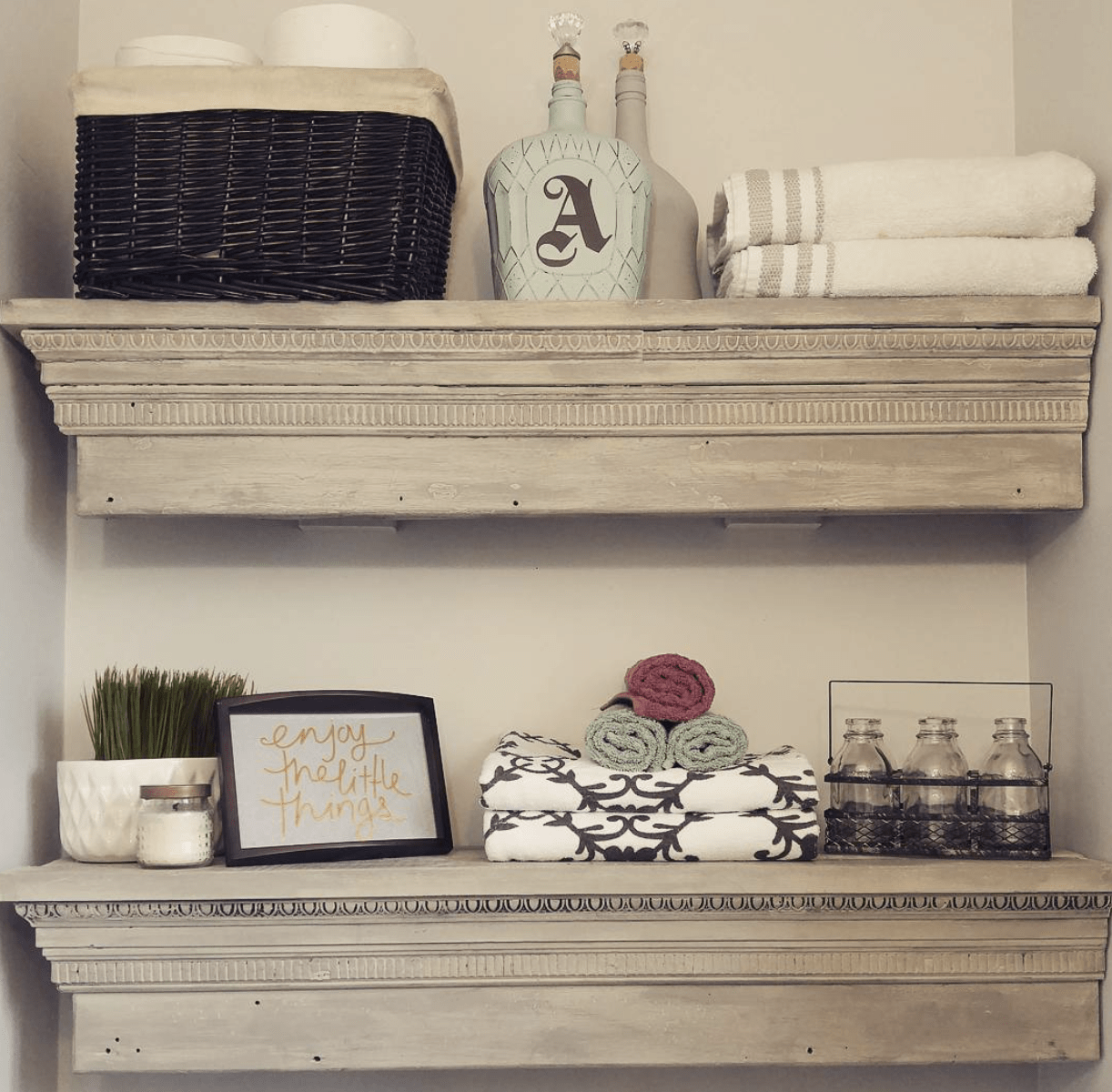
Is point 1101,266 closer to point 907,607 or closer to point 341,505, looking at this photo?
point 907,607

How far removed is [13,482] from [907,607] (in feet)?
2.95

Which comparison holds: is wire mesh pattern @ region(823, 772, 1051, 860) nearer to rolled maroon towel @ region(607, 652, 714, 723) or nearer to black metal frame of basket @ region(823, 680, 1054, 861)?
black metal frame of basket @ region(823, 680, 1054, 861)

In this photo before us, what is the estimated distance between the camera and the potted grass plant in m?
1.21

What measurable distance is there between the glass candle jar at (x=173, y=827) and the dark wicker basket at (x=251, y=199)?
1.46 ft

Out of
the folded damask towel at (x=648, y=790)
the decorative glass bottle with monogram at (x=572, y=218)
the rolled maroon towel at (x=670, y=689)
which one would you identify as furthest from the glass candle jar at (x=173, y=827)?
the decorative glass bottle with monogram at (x=572, y=218)

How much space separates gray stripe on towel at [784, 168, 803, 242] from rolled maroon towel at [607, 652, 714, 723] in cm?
40

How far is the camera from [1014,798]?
47.5 inches

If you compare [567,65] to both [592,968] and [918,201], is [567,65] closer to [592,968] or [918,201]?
[918,201]

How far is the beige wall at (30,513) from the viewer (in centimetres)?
123

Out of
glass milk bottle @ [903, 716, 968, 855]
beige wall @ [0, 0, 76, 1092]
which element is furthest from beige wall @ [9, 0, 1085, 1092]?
glass milk bottle @ [903, 716, 968, 855]

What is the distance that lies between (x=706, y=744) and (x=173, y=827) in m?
0.48

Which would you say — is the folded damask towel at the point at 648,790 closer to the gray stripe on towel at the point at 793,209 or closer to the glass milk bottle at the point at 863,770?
the glass milk bottle at the point at 863,770

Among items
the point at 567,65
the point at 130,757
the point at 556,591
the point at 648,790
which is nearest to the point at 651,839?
→ the point at 648,790

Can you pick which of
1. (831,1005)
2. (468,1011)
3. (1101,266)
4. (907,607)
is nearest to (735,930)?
(831,1005)
